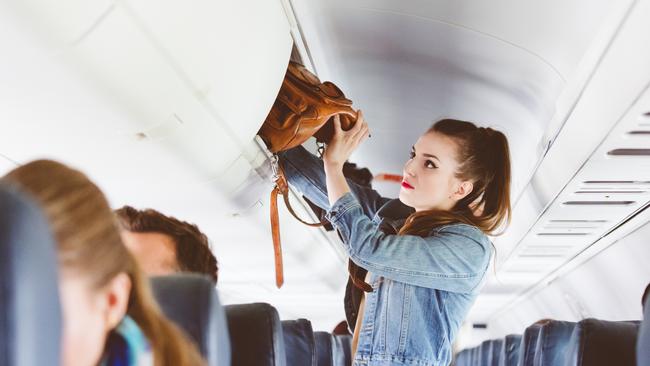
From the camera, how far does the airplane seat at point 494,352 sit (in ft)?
21.6

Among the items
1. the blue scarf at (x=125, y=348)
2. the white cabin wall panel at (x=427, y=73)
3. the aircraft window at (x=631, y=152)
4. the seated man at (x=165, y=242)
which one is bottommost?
the blue scarf at (x=125, y=348)

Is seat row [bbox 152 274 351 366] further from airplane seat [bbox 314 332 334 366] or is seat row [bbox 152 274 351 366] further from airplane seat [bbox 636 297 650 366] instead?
airplane seat [bbox 314 332 334 366]

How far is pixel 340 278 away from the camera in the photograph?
849cm

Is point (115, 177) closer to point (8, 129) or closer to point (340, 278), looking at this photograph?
point (8, 129)

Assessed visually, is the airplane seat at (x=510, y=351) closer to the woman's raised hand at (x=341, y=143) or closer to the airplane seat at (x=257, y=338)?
the woman's raised hand at (x=341, y=143)

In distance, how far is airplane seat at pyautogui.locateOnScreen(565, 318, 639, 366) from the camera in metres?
2.53

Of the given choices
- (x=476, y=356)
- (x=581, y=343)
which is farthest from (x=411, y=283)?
(x=476, y=356)

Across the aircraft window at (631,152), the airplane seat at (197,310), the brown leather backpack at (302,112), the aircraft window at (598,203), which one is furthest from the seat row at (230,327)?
the aircraft window at (598,203)

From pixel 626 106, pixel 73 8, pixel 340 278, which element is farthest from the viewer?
pixel 340 278

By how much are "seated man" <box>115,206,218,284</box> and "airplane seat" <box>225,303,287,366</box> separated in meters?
0.35

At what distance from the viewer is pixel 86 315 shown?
3.87 ft

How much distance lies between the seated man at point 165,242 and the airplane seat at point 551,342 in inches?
52.0

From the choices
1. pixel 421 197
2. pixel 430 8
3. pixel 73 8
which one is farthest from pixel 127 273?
pixel 430 8

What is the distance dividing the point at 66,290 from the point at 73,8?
0.89 m
